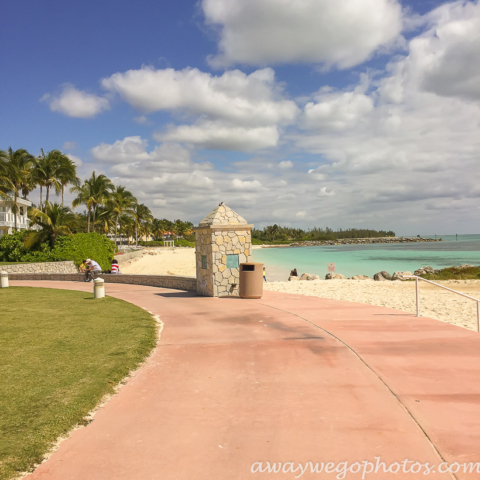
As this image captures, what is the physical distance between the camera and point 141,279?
2011 centimetres

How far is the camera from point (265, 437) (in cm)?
385

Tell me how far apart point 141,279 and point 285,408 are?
54.4 ft

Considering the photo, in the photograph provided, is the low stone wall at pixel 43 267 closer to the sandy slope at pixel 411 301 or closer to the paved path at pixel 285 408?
the sandy slope at pixel 411 301

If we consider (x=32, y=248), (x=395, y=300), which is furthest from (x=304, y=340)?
(x=32, y=248)

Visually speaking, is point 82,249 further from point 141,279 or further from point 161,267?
point 161,267

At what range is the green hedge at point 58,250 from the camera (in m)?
28.2

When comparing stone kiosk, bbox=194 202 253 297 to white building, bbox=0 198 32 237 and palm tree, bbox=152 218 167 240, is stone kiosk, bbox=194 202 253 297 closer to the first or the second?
white building, bbox=0 198 32 237

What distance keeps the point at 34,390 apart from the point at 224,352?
3.05m

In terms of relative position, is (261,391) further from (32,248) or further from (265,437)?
(32,248)

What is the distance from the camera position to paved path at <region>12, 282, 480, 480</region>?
11.3ft

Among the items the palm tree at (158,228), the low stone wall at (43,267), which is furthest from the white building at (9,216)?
the palm tree at (158,228)

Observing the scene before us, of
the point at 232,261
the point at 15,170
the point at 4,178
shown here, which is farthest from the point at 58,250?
the point at 15,170

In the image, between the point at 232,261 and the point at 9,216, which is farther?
the point at 9,216

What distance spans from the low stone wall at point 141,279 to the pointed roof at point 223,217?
3.07 meters
